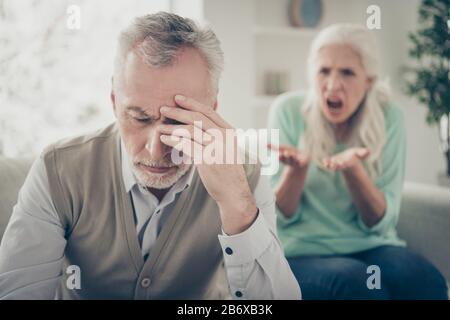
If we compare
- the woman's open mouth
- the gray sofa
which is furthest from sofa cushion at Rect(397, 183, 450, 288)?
the woman's open mouth

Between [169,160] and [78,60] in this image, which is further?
[78,60]

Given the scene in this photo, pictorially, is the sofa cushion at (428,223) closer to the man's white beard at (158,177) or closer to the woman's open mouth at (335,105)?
the woman's open mouth at (335,105)

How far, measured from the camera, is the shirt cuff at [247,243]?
0.73 metres

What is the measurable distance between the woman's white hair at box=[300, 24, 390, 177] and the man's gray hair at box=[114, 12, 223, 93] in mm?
380

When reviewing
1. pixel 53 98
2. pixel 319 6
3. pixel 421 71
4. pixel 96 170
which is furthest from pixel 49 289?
pixel 421 71

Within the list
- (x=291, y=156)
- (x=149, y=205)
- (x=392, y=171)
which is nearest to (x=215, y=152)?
(x=149, y=205)

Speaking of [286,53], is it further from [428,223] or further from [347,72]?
[428,223]

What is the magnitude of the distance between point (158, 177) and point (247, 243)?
0.17 metres

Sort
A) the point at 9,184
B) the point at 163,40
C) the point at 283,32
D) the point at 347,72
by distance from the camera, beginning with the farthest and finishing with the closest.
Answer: the point at 283,32 < the point at 347,72 < the point at 9,184 < the point at 163,40

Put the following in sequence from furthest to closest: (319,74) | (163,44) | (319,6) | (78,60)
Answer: (319,6), (319,74), (78,60), (163,44)

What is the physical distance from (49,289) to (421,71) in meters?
1.57

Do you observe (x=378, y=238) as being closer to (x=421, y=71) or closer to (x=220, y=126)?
(x=220, y=126)

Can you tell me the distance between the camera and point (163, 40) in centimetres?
69

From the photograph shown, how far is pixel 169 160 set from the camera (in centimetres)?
74
